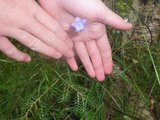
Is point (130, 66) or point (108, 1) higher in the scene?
point (108, 1)

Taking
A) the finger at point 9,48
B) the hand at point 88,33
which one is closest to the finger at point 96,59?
the hand at point 88,33

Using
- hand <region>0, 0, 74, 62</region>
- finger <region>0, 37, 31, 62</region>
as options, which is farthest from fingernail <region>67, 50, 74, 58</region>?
finger <region>0, 37, 31, 62</region>

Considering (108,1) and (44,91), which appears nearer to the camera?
(44,91)

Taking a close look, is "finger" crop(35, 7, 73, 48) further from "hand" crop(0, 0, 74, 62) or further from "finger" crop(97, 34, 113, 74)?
"finger" crop(97, 34, 113, 74)

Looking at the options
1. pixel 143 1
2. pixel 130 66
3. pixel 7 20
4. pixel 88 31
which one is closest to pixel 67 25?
pixel 88 31

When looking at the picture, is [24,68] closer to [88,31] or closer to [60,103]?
[60,103]

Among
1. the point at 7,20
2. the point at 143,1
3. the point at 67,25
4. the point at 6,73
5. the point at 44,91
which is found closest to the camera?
the point at 7,20

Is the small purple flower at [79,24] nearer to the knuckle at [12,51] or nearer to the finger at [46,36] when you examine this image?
the finger at [46,36]

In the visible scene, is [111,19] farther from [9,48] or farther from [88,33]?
[9,48]

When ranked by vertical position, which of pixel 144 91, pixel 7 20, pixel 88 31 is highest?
pixel 7 20
